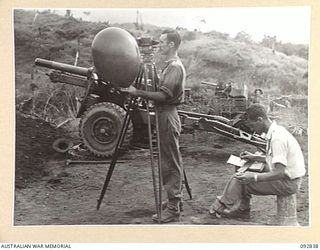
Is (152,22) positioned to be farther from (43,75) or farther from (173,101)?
(43,75)

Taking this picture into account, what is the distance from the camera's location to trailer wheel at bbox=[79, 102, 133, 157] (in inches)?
93.7

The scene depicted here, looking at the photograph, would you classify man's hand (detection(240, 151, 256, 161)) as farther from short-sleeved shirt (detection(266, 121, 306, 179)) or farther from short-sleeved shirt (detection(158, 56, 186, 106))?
short-sleeved shirt (detection(158, 56, 186, 106))

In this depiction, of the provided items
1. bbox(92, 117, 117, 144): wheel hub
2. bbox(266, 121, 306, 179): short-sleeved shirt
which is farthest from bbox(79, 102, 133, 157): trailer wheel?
bbox(266, 121, 306, 179): short-sleeved shirt

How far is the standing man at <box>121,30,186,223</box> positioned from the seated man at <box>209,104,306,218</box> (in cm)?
15

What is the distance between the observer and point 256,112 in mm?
2338

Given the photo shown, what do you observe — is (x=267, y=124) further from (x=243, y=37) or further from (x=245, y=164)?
(x=243, y=37)

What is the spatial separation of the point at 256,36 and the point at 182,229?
29.0 inches

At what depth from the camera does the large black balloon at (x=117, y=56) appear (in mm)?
2254

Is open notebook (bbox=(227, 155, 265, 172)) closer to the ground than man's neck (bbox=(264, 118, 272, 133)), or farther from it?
closer to the ground

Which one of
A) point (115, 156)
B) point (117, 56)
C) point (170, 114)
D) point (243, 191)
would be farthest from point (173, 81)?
point (243, 191)

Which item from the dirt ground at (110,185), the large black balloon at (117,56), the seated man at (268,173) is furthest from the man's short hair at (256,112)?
the large black balloon at (117,56)

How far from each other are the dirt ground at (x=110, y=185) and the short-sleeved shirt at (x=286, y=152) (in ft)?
0.18

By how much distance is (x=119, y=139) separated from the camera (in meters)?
2.37

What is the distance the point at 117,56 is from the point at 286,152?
2.23ft
